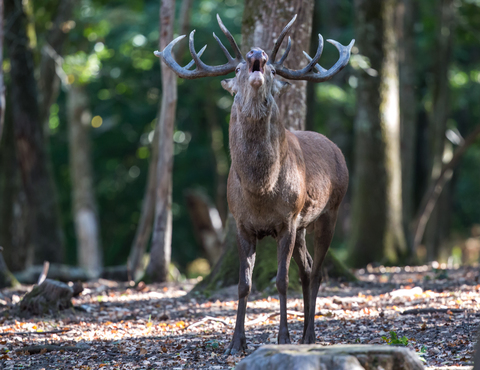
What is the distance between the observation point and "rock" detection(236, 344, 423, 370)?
429cm

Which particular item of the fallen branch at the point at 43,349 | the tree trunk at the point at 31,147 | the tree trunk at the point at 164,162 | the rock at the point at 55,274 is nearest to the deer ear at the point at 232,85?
the fallen branch at the point at 43,349

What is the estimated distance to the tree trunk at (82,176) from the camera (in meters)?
22.0

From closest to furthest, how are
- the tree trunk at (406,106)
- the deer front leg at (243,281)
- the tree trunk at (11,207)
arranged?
the deer front leg at (243,281) → the tree trunk at (11,207) → the tree trunk at (406,106)

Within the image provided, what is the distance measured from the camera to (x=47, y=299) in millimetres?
8344

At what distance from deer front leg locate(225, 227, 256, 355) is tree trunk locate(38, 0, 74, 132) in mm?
11994

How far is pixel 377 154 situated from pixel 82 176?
11.7 meters

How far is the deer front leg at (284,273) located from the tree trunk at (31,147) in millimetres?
9349

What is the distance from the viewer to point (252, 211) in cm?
620

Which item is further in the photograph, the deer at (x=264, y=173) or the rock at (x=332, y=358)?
the deer at (x=264, y=173)

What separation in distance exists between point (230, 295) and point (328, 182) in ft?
9.36

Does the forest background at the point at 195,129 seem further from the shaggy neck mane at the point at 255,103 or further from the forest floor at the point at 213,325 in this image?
the shaggy neck mane at the point at 255,103

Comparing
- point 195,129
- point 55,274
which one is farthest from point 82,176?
point 55,274

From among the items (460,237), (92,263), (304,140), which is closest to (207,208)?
(92,263)

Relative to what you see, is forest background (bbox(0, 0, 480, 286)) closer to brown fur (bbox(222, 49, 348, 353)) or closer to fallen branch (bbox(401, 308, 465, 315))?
fallen branch (bbox(401, 308, 465, 315))
